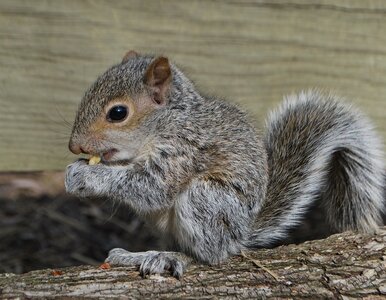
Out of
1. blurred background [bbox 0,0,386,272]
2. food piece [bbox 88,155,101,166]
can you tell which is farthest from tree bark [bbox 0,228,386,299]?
blurred background [bbox 0,0,386,272]

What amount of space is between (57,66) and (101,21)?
9.7 inches

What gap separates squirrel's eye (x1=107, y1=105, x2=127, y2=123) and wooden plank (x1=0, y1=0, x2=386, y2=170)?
61 cm

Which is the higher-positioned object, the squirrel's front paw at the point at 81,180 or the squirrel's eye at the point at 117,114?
the squirrel's eye at the point at 117,114

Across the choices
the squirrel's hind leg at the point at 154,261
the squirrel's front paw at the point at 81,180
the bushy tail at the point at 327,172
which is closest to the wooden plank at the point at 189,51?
the bushy tail at the point at 327,172

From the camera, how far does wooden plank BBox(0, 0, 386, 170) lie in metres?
3.15

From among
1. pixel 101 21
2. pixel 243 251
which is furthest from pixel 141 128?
pixel 101 21

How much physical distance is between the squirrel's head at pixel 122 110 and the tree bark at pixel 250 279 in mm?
369

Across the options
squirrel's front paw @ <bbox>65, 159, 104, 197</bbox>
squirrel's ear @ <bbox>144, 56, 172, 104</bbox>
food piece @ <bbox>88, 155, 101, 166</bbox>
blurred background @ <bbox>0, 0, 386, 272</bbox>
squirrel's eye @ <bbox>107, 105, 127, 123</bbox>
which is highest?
blurred background @ <bbox>0, 0, 386, 272</bbox>

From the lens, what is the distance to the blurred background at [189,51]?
124 inches

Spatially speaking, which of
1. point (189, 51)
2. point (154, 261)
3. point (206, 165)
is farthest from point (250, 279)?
point (189, 51)

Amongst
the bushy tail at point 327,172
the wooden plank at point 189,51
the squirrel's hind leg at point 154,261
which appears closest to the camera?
the squirrel's hind leg at point 154,261

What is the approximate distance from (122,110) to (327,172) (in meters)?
0.77

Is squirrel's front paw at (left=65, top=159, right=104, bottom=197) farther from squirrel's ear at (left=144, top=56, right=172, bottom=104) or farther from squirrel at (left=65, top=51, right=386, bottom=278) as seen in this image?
squirrel's ear at (left=144, top=56, right=172, bottom=104)

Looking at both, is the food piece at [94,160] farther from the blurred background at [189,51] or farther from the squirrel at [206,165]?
the blurred background at [189,51]
